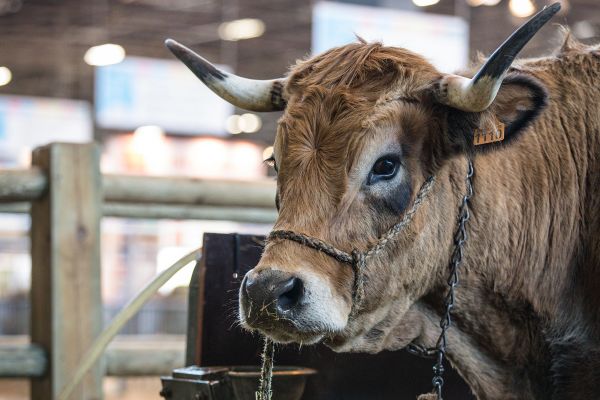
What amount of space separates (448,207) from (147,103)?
52.7 ft

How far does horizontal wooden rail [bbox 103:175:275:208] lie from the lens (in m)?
5.58

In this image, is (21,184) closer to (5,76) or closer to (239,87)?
(239,87)

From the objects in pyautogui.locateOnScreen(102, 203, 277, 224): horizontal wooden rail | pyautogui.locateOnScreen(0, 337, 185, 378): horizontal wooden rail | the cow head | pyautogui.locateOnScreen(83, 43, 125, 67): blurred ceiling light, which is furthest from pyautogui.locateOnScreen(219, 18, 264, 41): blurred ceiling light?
the cow head

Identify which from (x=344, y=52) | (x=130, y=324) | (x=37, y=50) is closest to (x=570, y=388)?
(x=344, y=52)

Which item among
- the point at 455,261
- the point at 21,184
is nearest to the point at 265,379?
the point at 455,261

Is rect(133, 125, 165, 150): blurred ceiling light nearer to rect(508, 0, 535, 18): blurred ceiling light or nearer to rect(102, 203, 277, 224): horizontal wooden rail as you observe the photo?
rect(508, 0, 535, 18): blurred ceiling light

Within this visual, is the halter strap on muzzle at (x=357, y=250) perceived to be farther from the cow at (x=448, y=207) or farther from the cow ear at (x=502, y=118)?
the cow ear at (x=502, y=118)

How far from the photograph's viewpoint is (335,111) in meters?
3.24

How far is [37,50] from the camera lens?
25.3 meters

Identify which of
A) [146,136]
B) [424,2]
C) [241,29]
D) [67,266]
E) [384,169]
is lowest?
[67,266]

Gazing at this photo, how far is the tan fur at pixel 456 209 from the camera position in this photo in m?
3.18

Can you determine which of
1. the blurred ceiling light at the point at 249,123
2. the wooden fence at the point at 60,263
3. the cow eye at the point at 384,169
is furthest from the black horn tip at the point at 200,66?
the blurred ceiling light at the point at 249,123

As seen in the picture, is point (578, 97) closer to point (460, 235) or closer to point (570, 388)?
point (460, 235)

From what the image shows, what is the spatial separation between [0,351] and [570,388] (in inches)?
115
